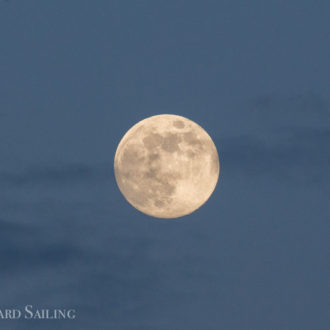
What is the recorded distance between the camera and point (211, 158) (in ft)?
113

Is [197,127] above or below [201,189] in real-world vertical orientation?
above

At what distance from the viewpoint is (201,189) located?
113ft

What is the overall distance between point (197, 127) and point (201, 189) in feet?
9.80

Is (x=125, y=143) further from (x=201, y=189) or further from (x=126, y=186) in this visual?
(x=201, y=189)

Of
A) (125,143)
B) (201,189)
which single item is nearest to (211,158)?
(201,189)

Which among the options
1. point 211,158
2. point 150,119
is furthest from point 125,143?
point 211,158

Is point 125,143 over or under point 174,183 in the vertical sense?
over

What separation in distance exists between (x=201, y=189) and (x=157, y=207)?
231 cm

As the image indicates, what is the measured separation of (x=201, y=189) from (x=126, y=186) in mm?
3642

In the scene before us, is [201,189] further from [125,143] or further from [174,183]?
[125,143]

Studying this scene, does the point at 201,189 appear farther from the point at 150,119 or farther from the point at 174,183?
the point at 150,119

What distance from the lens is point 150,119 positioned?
3447 centimetres

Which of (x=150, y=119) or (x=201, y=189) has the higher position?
(x=150, y=119)

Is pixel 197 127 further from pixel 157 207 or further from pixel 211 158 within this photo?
pixel 157 207
